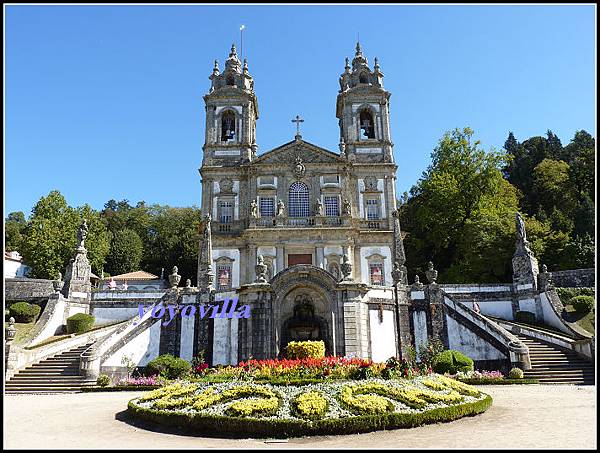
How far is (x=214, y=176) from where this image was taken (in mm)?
36938

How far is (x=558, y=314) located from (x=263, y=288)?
48.6ft

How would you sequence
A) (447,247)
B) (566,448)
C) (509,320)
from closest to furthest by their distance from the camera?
(566,448), (509,320), (447,247)

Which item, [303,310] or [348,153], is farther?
[348,153]

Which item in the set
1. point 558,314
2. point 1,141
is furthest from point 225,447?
point 558,314

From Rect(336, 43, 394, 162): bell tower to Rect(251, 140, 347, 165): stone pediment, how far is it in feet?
5.69

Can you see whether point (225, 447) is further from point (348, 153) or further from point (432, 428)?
point (348, 153)

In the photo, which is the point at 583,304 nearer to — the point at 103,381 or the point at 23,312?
the point at 103,381

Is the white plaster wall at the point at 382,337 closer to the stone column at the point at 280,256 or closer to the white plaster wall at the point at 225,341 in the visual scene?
the white plaster wall at the point at 225,341

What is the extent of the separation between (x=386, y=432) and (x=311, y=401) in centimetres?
159

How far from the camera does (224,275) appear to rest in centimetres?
3394

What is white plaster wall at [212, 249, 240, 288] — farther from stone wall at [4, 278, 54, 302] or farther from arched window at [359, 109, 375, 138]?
arched window at [359, 109, 375, 138]

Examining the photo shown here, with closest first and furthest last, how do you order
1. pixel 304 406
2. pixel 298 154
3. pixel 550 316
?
pixel 304 406, pixel 550 316, pixel 298 154

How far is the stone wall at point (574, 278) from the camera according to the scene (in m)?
28.0

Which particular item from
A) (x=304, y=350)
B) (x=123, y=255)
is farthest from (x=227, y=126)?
(x=304, y=350)
